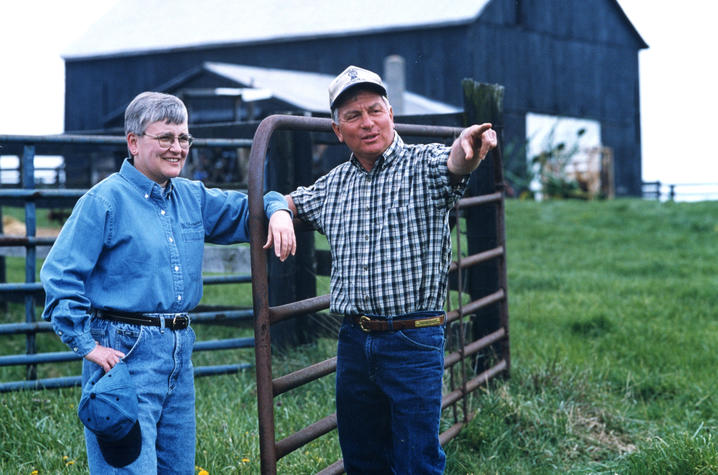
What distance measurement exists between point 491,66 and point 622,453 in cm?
2084

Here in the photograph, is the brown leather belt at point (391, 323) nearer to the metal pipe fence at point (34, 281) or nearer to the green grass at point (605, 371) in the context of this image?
Answer: the green grass at point (605, 371)

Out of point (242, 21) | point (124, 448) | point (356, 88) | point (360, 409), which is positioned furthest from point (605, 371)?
point (242, 21)

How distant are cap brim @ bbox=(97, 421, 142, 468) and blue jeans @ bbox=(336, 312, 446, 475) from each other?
74 cm

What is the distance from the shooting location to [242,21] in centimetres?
2909

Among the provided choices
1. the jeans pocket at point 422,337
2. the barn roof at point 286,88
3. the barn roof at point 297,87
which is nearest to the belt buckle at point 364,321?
the jeans pocket at point 422,337

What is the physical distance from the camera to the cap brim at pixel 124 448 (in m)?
2.50

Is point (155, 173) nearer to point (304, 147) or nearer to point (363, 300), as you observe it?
point (363, 300)

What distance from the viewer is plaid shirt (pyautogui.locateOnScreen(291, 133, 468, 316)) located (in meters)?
2.80

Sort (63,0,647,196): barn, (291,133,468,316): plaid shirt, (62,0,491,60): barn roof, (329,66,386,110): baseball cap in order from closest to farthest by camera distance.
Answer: (329,66,386,110): baseball cap < (291,133,468,316): plaid shirt < (63,0,647,196): barn < (62,0,491,60): barn roof

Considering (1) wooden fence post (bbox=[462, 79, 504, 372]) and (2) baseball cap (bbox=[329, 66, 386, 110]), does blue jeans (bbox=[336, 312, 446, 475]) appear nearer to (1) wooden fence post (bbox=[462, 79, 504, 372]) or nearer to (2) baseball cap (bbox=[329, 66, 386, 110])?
(2) baseball cap (bbox=[329, 66, 386, 110])

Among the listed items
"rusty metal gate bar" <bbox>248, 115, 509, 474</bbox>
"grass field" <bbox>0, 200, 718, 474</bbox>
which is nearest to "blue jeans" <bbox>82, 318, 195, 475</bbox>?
"rusty metal gate bar" <bbox>248, 115, 509, 474</bbox>

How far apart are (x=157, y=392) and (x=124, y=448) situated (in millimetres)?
212

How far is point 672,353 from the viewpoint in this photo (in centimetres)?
605

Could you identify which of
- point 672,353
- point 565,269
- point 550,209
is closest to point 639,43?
point 550,209
